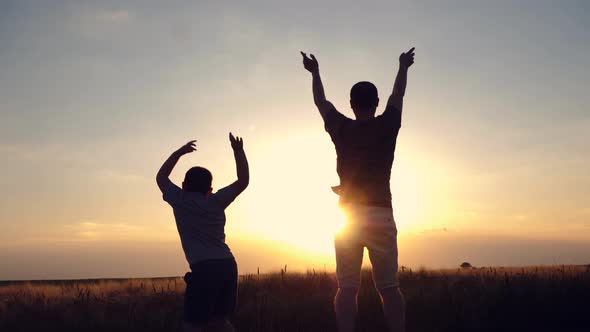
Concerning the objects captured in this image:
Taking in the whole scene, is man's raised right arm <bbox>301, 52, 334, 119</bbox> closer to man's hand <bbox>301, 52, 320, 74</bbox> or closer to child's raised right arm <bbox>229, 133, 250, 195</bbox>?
man's hand <bbox>301, 52, 320, 74</bbox>

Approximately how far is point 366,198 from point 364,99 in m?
0.94

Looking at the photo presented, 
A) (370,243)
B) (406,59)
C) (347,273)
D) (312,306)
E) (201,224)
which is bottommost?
(312,306)

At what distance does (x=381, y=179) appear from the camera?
17.5 feet

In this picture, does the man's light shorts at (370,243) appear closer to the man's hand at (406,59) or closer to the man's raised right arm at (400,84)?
the man's raised right arm at (400,84)

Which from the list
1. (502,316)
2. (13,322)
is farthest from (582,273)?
(13,322)

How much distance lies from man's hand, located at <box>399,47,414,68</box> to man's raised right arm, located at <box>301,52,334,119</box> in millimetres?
810

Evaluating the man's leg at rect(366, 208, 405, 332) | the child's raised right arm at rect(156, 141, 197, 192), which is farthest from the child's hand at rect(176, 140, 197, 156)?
the man's leg at rect(366, 208, 405, 332)

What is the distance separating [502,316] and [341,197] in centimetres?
447

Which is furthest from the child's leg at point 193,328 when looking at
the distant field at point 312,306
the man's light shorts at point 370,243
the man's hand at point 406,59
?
the man's hand at point 406,59

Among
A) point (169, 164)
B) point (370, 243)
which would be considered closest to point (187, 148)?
point (169, 164)

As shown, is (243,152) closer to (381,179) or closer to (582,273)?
(381,179)

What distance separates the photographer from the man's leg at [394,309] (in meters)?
5.20

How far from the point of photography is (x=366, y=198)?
530cm

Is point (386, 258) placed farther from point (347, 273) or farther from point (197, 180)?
point (197, 180)
